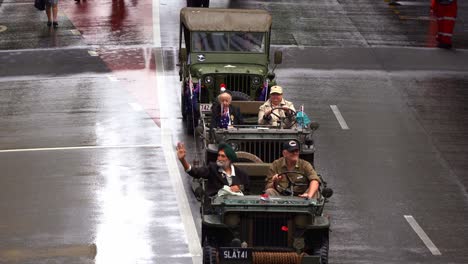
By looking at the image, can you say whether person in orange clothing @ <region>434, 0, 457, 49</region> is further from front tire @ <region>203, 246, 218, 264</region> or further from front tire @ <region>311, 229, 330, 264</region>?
front tire @ <region>203, 246, 218, 264</region>

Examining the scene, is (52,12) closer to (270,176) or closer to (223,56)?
(223,56)

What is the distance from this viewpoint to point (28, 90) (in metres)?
28.9

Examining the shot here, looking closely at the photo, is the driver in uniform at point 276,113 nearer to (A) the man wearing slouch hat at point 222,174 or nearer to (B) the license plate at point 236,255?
(A) the man wearing slouch hat at point 222,174

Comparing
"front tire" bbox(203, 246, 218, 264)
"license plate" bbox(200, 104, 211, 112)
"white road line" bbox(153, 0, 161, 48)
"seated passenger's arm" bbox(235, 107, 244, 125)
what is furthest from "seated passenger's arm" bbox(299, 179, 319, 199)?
"white road line" bbox(153, 0, 161, 48)

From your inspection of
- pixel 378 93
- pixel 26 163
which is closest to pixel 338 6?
pixel 378 93

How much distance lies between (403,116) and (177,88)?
5542mm

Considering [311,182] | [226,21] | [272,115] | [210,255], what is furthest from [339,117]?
[210,255]

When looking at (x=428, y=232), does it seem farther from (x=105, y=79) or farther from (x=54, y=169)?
(x=105, y=79)

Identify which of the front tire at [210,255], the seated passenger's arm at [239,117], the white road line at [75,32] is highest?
the front tire at [210,255]

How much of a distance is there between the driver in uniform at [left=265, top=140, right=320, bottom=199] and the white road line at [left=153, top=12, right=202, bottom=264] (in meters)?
1.69

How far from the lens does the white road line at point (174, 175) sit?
1808 centimetres

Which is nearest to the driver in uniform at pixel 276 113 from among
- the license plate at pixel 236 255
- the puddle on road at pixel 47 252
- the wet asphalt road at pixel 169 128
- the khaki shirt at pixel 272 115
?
the khaki shirt at pixel 272 115

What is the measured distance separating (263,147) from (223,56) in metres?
6.57

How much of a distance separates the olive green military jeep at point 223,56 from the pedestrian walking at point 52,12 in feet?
30.2
